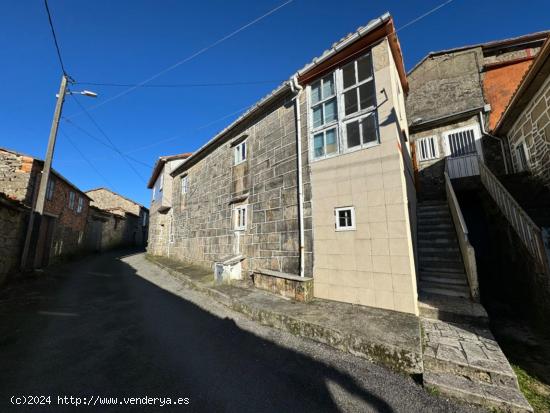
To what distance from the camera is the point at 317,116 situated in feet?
21.6

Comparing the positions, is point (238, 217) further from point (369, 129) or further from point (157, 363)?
point (157, 363)

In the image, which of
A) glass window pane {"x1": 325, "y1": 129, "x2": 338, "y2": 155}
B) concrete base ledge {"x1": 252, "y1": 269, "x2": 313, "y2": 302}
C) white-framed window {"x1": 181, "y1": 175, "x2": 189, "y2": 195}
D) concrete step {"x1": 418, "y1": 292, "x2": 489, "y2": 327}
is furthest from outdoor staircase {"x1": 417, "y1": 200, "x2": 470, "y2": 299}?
white-framed window {"x1": 181, "y1": 175, "x2": 189, "y2": 195}

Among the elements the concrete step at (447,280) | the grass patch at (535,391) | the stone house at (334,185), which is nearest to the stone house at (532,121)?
the stone house at (334,185)

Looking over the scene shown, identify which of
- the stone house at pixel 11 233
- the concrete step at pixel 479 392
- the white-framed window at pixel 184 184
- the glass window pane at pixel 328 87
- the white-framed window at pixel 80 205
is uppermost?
the glass window pane at pixel 328 87

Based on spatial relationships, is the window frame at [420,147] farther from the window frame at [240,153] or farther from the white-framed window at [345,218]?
the window frame at [240,153]

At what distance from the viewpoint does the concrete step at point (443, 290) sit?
4.94 m

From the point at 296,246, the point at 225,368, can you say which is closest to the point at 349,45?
the point at 296,246

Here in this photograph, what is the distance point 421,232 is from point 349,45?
19.3 feet

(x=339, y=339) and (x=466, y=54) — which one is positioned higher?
(x=466, y=54)

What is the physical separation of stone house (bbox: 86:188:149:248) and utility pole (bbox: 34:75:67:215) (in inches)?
474

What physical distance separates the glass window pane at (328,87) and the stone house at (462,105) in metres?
7.03

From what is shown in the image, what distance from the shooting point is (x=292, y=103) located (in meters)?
7.27

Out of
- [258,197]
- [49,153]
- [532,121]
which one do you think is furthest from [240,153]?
[532,121]

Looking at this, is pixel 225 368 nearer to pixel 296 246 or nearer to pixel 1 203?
pixel 296 246
